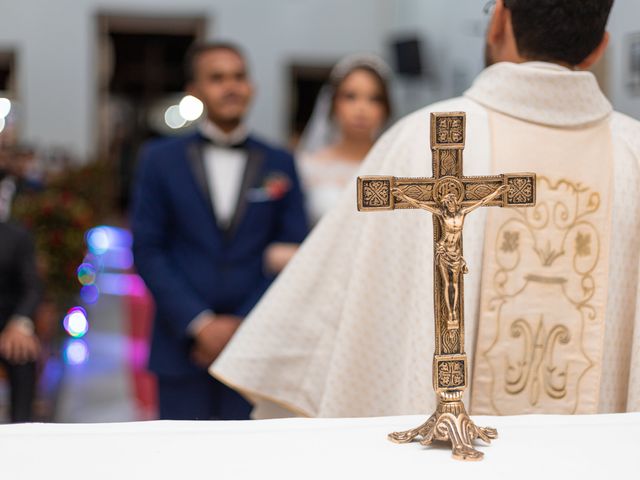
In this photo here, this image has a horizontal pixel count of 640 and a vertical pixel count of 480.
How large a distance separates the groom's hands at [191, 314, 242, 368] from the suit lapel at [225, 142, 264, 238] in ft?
0.97

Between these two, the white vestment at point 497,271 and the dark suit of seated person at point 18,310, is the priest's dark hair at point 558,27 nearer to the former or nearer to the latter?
the white vestment at point 497,271

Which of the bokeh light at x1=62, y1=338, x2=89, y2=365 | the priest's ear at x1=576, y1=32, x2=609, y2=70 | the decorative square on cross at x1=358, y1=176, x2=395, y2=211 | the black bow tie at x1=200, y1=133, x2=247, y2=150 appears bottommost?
the bokeh light at x1=62, y1=338, x2=89, y2=365

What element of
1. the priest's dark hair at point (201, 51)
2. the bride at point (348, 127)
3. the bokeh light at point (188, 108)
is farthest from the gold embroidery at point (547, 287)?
the bokeh light at point (188, 108)

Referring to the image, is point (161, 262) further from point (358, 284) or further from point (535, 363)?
point (535, 363)

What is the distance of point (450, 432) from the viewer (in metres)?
1.26

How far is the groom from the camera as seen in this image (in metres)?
3.24

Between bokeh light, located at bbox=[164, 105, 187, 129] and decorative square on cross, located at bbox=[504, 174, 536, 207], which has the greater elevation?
bokeh light, located at bbox=[164, 105, 187, 129]

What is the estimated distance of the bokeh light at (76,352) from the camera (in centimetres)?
712

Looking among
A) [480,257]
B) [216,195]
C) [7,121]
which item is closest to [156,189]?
[216,195]

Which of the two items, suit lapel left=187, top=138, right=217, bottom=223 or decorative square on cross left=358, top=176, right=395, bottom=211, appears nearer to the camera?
decorative square on cross left=358, top=176, right=395, bottom=211

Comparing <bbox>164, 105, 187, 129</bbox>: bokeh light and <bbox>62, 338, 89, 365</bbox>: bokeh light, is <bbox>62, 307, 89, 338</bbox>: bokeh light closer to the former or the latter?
<bbox>62, 338, 89, 365</bbox>: bokeh light

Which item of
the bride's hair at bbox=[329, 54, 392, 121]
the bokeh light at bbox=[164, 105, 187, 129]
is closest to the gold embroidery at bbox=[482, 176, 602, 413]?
the bride's hair at bbox=[329, 54, 392, 121]

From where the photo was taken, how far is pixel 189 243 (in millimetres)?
3305

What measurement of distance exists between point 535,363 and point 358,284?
36 centimetres
